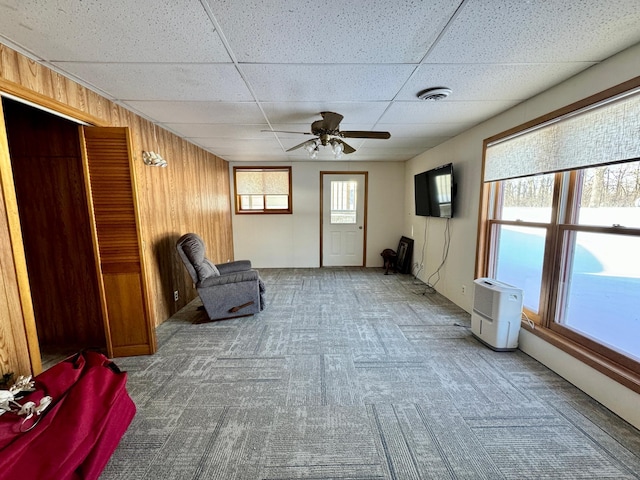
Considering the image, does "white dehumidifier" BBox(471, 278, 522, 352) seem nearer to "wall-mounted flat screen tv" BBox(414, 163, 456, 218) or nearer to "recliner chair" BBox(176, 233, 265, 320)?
"wall-mounted flat screen tv" BBox(414, 163, 456, 218)

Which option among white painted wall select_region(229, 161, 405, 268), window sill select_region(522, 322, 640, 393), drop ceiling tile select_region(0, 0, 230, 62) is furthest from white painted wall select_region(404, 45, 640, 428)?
drop ceiling tile select_region(0, 0, 230, 62)

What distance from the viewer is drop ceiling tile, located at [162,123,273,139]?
3.01 m

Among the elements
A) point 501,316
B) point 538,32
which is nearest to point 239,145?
point 538,32

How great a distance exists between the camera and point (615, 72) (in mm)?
1621

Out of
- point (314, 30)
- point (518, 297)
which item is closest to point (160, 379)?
point (314, 30)

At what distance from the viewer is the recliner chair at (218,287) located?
2986mm

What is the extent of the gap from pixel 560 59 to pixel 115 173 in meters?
3.35

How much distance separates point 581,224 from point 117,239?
12.4ft

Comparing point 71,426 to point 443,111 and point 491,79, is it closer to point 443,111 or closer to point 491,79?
point 491,79

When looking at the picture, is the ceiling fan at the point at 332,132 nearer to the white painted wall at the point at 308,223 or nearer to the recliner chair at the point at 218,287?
the recliner chair at the point at 218,287

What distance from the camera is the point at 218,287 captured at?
301cm

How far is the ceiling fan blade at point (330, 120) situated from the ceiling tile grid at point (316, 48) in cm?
9

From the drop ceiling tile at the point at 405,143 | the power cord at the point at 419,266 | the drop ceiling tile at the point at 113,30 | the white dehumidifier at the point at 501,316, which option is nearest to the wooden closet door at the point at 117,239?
the drop ceiling tile at the point at 113,30

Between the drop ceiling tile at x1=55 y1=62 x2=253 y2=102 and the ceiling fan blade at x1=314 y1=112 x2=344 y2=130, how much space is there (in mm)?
687
